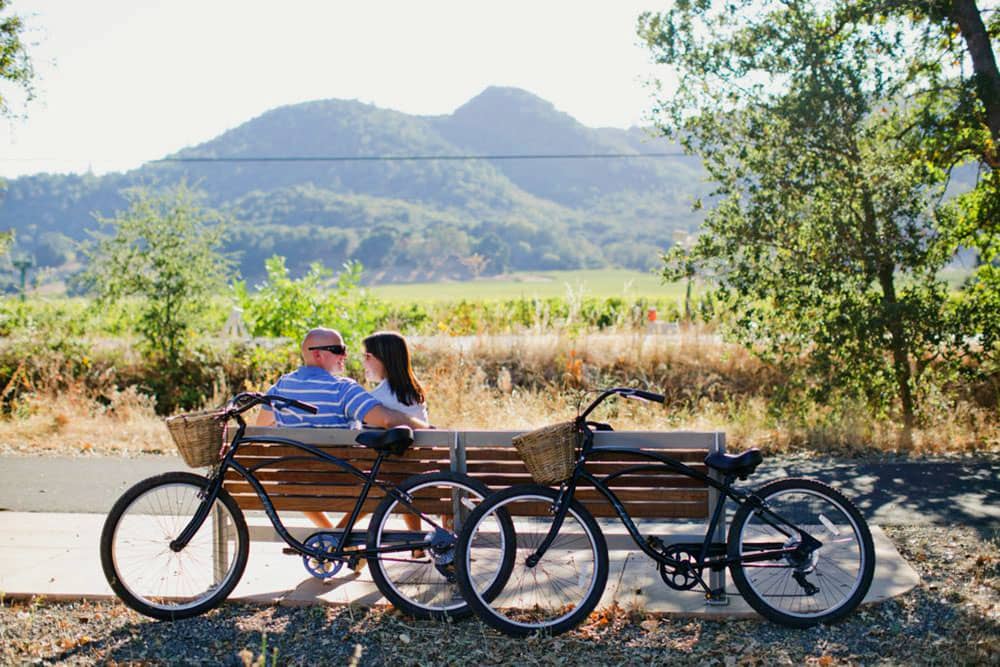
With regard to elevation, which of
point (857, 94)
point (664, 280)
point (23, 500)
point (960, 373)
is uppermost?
point (857, 94)

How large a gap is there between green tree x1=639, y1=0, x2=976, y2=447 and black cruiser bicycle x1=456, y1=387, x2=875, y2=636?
5.31 metres

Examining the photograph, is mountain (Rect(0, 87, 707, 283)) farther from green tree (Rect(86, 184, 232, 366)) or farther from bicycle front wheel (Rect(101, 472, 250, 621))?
bicycle front wheel (Rect(101, 472, 250, 621))

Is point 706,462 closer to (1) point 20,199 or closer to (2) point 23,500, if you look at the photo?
(2) point 23,500

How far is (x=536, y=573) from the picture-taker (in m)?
4.80

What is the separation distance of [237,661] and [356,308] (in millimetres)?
8649

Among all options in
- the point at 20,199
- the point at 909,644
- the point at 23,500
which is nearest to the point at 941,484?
the point at 909,644

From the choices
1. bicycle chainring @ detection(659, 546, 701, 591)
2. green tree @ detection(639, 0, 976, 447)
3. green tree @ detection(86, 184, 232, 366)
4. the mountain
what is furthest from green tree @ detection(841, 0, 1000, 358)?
the mountain

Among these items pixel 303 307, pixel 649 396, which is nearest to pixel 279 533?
pixel 649 396

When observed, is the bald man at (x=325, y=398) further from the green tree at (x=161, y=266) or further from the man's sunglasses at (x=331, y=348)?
the green tree at (x=161, y=266)

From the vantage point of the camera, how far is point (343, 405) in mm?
5223

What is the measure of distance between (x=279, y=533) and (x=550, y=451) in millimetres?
1505

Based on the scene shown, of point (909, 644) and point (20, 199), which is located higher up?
point (20, 199)

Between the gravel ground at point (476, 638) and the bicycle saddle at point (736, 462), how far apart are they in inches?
30.5

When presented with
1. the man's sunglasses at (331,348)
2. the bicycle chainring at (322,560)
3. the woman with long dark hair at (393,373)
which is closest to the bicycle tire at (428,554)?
the bicycle chainring at (322,560)
